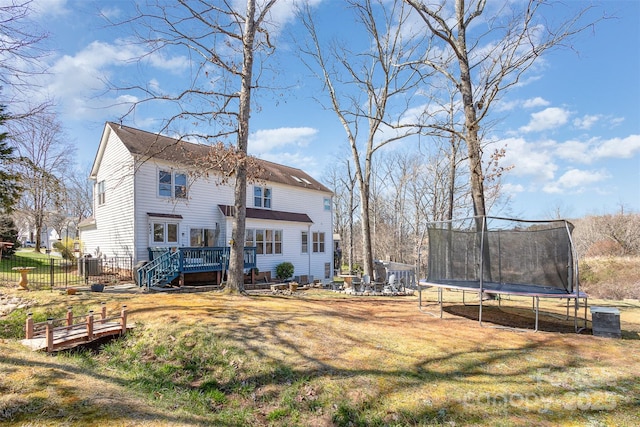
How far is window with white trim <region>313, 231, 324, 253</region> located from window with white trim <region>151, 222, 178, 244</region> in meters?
10.3

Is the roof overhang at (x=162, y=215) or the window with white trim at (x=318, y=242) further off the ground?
the roof overhang at (x=162, y=215)

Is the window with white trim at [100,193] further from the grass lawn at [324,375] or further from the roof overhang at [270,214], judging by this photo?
the grass lawn at [324,375]

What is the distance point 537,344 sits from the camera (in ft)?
20.0

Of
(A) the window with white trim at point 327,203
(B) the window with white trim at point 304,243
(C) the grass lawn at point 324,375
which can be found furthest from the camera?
(A) the window with white trim at point 327,203

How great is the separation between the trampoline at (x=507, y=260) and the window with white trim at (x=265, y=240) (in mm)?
13263

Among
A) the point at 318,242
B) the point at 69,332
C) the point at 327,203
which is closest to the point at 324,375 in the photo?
the point at 69,332

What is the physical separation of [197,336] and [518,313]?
811 cm

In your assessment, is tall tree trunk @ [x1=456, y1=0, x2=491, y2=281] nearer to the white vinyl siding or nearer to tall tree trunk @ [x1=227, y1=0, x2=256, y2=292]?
tall tree trunk @ [x1=227, y1=0, x2=256, y2=292]

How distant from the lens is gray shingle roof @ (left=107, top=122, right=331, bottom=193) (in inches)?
593

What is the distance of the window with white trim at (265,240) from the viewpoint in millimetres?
20391

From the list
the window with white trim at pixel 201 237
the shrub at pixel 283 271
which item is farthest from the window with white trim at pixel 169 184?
the shrub at pixel 283 271

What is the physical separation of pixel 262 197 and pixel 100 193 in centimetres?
932

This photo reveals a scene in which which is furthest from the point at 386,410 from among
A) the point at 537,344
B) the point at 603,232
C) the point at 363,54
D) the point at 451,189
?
the point at 603,232

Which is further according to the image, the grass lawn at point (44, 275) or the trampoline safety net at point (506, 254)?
the grass lawn at point (44, 275)
